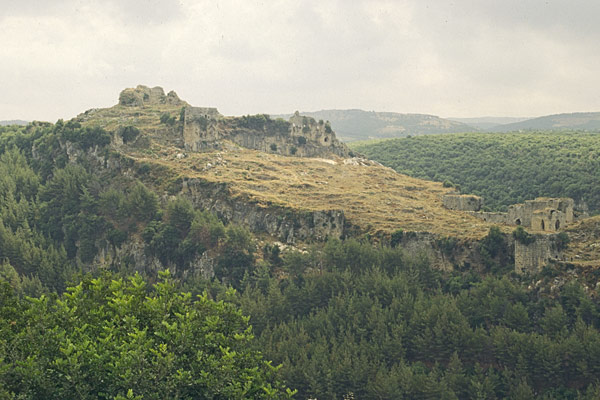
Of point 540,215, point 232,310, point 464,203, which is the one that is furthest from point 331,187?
point 232,310

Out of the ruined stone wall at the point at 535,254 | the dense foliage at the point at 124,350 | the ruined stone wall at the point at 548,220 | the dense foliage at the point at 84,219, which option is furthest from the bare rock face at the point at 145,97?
the dense foliage at the point at 124,350

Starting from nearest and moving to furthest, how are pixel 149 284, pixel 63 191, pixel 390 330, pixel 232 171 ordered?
1. pixel 390 330
2. pixel 149 284
3. pixel 63 191
4. pixel 232 171

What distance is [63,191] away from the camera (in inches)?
3501

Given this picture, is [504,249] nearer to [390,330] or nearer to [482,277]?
[482,277]

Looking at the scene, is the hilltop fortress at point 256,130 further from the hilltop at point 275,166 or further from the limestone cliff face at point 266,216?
the limestone cliff face at point 266,216

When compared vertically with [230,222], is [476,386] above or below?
below

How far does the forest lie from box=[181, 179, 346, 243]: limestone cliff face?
208cm

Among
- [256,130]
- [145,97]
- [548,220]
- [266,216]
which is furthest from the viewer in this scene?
[145,97]

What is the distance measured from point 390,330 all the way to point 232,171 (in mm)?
42859

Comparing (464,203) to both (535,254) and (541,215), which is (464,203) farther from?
(535,254)

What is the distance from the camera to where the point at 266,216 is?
81250 millimetres

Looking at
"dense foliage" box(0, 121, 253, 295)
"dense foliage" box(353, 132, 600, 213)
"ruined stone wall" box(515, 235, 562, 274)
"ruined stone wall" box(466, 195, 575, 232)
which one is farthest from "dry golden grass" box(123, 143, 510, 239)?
"dense foliage" box(353, 132, 600, 213)

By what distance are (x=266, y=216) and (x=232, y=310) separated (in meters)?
40.0

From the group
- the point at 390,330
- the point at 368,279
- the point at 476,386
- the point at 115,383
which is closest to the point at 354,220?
the point at 368,279
